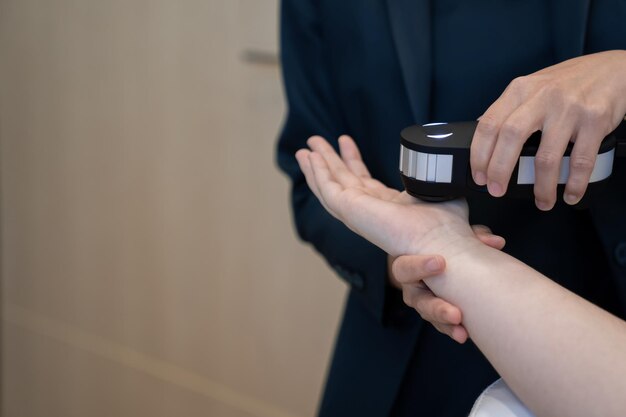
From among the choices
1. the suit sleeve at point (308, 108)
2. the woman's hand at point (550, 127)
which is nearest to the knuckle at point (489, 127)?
the woman's hand at point (550, 127)

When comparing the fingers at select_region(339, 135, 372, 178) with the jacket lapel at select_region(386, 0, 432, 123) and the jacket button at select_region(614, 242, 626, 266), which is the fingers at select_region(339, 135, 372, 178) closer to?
the jacket lapel at select_region(386, 0, 432, 123)

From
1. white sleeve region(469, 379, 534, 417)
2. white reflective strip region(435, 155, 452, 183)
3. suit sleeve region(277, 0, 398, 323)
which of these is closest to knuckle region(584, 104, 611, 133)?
white reflective strip region(435, 155, 452, 183)

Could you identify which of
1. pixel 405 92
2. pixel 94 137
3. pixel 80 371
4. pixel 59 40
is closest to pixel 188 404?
pixel 80 371

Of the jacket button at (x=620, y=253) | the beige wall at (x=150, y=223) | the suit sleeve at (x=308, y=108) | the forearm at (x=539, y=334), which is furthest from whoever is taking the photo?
the beige wall at (x=150, y=223)

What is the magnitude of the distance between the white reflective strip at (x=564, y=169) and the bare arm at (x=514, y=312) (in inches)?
2.7

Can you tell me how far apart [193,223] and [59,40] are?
1.81ft

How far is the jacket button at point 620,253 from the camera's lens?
72 centimetres

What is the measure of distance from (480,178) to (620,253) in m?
0.21

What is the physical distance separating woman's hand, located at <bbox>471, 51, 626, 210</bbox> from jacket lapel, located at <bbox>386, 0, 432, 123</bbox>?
0.20 metres

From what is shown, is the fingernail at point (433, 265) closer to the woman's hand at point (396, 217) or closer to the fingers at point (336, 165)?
the woman's hand at point (396, 217)

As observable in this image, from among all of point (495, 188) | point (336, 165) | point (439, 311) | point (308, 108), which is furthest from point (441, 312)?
point (308, 108)

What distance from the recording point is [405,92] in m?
0.82

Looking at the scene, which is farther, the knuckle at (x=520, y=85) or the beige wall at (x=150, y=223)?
the beige wall at (x=150, y=223)

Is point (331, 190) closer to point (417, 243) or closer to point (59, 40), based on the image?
point (417, 243)
